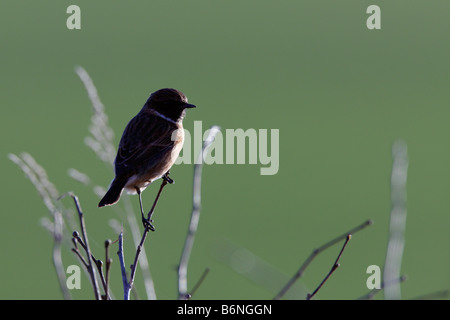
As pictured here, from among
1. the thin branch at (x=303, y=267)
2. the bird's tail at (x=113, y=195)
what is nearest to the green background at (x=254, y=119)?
the thin branch at (x=303, y=267)

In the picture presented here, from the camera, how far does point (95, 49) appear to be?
21188mm

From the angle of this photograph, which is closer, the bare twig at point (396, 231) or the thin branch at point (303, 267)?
the thin branch at point (303, 267)

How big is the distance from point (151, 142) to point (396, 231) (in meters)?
2.37

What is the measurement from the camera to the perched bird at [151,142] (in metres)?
4.84

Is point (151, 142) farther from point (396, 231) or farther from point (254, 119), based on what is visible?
point (254, 119)

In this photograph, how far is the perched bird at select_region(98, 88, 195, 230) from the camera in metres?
4.84

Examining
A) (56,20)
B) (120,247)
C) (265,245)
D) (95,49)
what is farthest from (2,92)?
(120,247)

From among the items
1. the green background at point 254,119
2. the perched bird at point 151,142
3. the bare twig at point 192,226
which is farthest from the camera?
the green background at point 254,119

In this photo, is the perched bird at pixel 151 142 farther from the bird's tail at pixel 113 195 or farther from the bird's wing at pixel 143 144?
the bird's tail at pixel 113 195

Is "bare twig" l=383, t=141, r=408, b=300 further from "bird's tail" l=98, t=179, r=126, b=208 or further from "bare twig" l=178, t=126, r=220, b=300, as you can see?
"bird's tail" l=98, t=179, r=126, b=208

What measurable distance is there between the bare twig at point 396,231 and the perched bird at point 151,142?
182 centimetres
